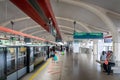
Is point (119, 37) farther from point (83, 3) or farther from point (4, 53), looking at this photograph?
point (4, 53)

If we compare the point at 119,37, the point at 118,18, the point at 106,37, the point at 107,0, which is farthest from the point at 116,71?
the point at 106,37

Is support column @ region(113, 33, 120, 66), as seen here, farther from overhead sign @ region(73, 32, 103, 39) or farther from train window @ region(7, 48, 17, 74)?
train window @ region(7, 48, 17, 74)

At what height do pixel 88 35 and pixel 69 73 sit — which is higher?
pixel 88 35

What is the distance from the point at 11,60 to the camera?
962 centimetres

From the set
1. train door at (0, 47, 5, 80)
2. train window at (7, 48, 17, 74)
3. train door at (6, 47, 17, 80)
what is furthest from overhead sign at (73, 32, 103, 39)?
train door at (0, 47, 5, 80)

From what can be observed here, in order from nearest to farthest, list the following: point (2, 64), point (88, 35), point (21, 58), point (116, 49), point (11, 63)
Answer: point (2, 64), point (11, 63), point (21, 58), point (116, 49), point (88, 35)

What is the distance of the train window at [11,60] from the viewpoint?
9.12 metres

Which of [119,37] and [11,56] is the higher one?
[119,37]

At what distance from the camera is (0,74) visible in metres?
7.98

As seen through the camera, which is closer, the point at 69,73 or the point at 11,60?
the point at 11,60

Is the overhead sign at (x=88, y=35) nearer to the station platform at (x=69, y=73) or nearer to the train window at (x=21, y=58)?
the station platform at (x=69, y=73)

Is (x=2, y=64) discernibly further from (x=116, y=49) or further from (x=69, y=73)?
(x=116, y=49)

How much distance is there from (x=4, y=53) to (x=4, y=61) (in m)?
0.36

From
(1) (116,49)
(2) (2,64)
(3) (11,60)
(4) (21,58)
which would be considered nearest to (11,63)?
(3) (11,60)
